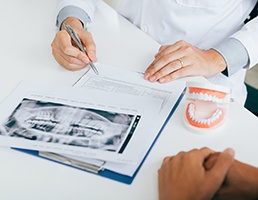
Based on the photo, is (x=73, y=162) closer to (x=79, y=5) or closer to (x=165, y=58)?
(x=165, y=58)

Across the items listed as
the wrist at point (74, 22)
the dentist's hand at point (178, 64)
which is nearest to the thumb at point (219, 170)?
the dentist's hand at point (178, 64)

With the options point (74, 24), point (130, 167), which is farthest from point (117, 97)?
point (74, 24)

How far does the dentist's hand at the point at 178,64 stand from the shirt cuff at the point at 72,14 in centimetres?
26

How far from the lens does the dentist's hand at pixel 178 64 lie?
0.89 meters

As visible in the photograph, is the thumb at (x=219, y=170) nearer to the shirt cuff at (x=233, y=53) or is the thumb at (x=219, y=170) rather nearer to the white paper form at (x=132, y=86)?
the white paper form at (x=132, y=86)

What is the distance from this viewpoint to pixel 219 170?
607 millimetres

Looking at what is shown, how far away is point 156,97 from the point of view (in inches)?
33.2

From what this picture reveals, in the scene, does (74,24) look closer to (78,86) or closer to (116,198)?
(78,86)

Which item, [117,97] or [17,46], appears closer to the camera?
[117,97]

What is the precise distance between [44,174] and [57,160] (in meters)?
0.03

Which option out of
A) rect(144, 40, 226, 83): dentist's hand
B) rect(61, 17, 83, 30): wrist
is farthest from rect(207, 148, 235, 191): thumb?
rect(61, 17, 83, 30): wrist

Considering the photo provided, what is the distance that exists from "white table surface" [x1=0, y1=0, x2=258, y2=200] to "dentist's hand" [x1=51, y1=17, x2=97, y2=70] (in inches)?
0.8

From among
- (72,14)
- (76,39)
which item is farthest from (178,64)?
(72,14)

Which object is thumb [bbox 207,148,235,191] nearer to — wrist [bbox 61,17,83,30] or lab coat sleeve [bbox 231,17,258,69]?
lab coat sleeve [bbox 231,17,258,69]
